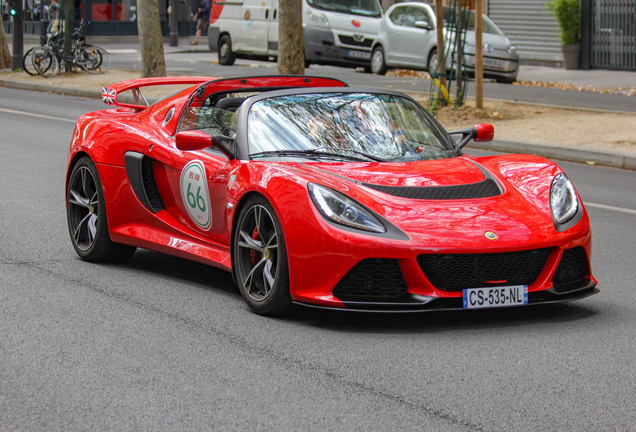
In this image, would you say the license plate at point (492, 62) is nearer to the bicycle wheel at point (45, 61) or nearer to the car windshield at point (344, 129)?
the bicycle wheel at point (45, 61)

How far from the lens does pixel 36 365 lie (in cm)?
424

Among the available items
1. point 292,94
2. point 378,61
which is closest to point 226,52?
point 378,61

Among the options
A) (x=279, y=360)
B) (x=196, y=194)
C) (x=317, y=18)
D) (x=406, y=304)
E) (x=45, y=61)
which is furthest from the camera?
(x=45, y=61)

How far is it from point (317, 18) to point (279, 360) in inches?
804

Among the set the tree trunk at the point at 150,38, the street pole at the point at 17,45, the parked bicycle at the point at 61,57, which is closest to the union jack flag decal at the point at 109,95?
the tree trunk at the point at 150,38

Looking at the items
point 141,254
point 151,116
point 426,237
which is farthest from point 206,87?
point 426,237

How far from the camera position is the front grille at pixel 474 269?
464 centimetres

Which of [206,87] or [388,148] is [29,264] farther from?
[388,148]

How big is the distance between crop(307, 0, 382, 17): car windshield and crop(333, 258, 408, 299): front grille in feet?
66.1

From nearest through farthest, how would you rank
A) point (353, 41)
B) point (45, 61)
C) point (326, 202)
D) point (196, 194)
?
1. point (326, 202)
2. point (196, 194)
3. point (353, 41)
4. point (45, 61)

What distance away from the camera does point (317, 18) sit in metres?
23.9

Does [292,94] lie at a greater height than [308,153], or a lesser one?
greater

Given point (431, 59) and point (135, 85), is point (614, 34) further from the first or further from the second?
point (135, 85)

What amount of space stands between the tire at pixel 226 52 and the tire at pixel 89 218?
809 inches
